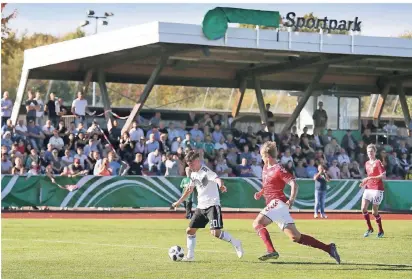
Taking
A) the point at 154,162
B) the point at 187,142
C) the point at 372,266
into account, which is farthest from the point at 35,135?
the point at 372,266

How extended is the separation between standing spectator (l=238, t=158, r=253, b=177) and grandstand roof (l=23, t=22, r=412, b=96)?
4.02 meters

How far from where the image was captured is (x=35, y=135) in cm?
3388

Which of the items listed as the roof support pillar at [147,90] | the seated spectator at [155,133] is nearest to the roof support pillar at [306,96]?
the roof support pillar at [147,90]

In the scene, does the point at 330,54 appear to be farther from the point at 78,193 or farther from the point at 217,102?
the point at 217,102

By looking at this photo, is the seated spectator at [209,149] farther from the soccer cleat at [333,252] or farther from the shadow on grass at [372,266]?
the soccer cleat at [333,252]

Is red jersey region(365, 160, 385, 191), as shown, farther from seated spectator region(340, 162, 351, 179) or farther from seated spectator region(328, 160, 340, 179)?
seated spectator region(340, 162, 351, 179)

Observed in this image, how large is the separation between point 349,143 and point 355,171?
10.5 ft

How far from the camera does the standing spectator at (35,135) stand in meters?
33.8

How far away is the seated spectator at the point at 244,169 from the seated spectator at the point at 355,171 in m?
4.78

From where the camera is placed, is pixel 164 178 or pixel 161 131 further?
pixel 161 131

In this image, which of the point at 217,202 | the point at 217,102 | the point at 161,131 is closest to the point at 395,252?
the point at 217,202

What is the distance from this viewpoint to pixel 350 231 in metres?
24.3

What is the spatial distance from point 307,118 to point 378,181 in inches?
902

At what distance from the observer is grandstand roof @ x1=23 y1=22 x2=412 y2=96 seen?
115 feet
